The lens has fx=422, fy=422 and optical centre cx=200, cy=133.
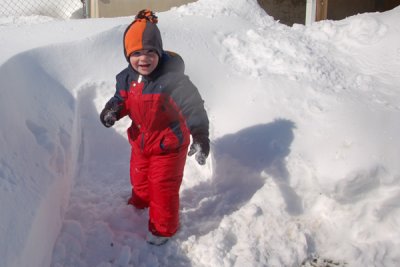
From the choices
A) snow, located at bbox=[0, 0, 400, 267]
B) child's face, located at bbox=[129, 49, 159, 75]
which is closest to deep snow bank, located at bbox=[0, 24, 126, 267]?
snow, located at bbox=[0, 0, 400, 267]

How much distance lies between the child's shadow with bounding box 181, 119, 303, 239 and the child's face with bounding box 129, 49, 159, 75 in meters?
0.97

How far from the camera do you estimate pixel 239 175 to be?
2953 millimetres

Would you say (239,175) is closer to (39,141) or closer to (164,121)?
(164,121)

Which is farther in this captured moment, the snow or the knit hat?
the snow

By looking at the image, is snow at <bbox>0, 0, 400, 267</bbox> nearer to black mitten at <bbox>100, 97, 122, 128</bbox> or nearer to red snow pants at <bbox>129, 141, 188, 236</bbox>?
red snow pants at <bbox>129, 141, 188, 236</bbox>

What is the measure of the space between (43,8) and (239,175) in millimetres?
6824

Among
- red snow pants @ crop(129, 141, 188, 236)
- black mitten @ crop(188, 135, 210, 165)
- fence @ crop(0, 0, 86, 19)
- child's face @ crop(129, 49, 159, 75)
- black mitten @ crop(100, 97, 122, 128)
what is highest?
child's face @ crop(129, 49, 159, 75)

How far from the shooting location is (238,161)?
2982 mm

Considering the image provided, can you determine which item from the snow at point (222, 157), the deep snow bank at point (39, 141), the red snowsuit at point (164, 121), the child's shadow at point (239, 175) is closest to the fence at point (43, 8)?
the snow at point (222, 157)

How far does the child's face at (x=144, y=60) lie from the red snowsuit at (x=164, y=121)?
4cm

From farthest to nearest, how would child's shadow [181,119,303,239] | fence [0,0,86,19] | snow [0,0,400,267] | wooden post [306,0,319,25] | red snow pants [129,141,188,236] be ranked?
1. fence [0,0,86,19]
2. wooden post [306,0,319,25]
3. child's shadow [181,119,303,239]
4. red snow pants [129,141,188,236]
5. snow [0,0,400,267]

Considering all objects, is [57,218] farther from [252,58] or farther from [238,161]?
[252,58]

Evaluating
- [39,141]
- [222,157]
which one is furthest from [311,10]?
[39,141]

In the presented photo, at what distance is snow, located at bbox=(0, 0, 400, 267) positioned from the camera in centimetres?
237
